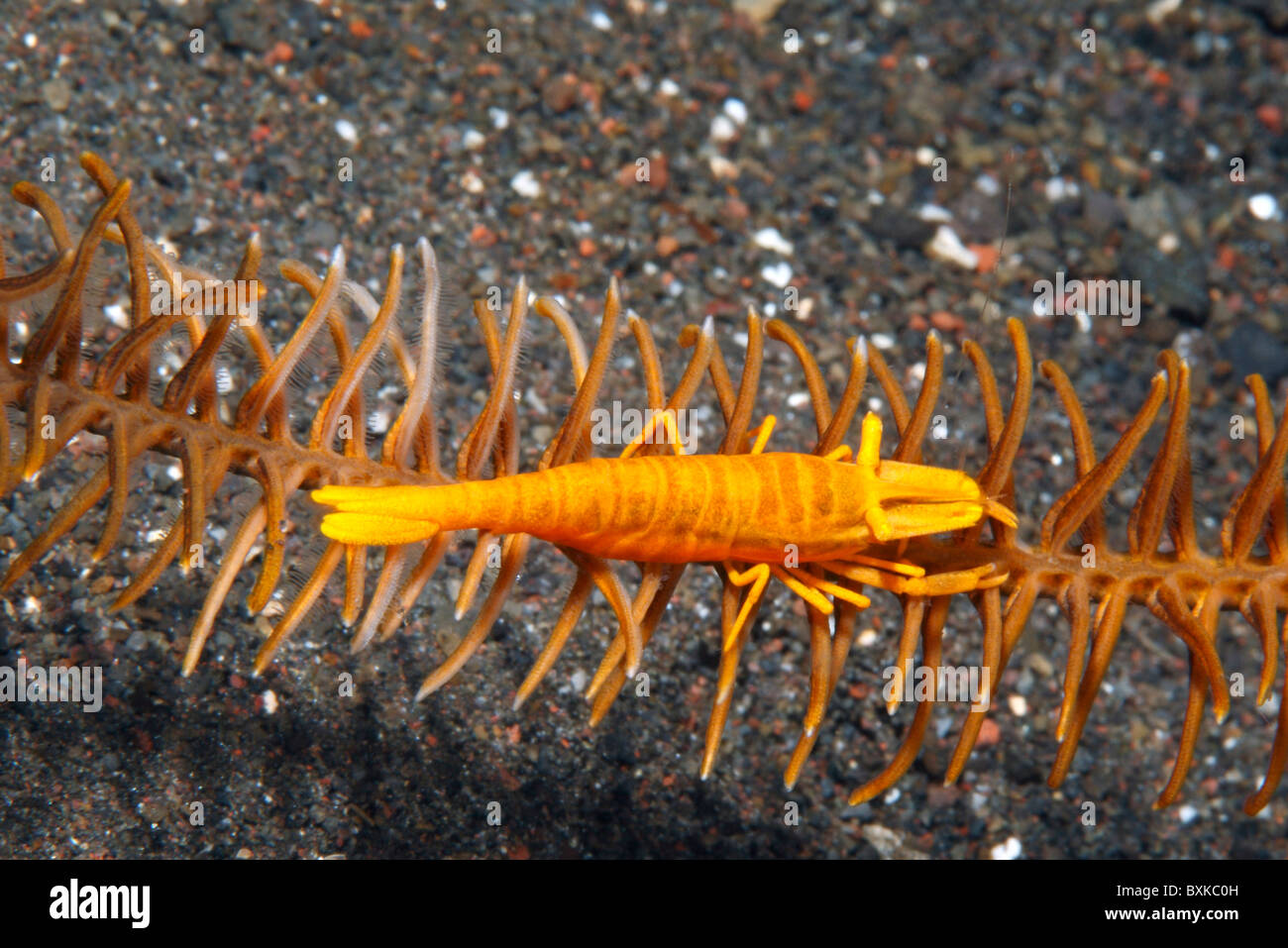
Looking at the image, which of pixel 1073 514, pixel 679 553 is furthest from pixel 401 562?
pixel 1073 514
